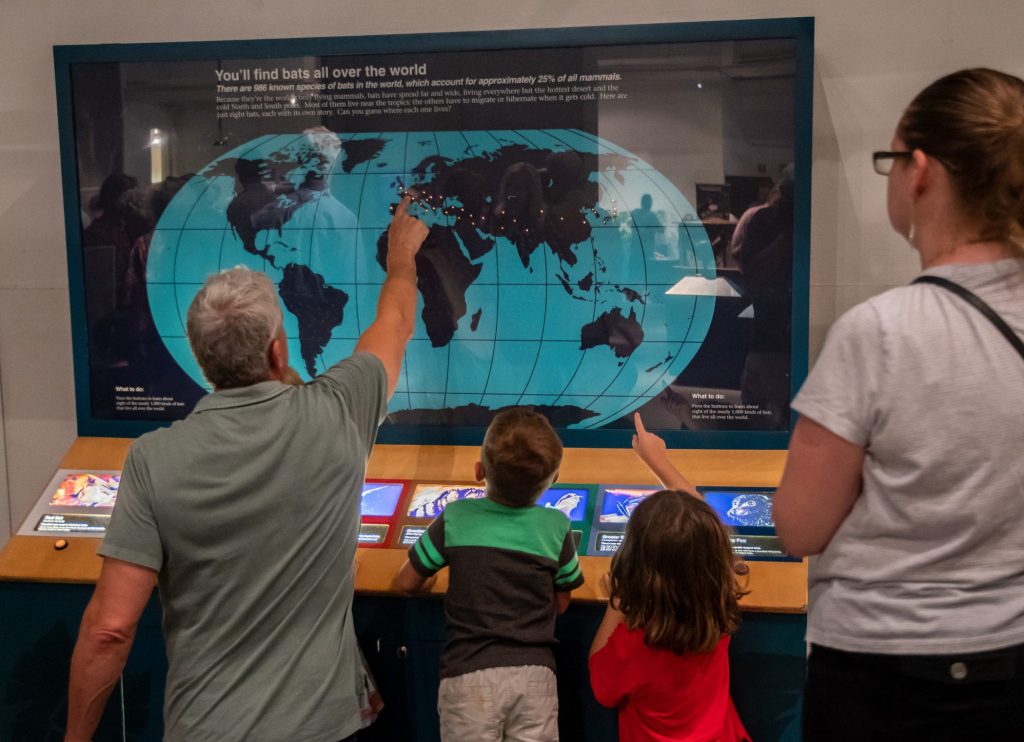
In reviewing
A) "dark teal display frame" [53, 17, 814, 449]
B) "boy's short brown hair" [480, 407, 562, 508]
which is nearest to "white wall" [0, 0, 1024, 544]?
"dark teal display frame" [53, 17, 814, 449]

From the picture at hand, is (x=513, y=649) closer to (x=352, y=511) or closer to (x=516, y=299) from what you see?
(x=352, y=511)

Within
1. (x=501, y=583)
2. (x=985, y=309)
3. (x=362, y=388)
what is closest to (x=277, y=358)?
(x=362, y=388)

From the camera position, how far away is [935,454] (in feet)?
4.47

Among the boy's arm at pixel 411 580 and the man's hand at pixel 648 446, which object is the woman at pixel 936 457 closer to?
the boy's arm at pixel 411 580

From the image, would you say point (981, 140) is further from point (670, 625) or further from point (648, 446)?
point (648, 446)

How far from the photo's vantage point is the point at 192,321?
6.62 feet

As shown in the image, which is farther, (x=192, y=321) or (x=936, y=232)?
(x=192, y=321)

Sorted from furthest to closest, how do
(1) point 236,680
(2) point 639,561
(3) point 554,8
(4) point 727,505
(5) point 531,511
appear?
(3) point 554,8, (4) point 727,505, (5) point 531,511, (2) point 639,561, (1) point 236,680

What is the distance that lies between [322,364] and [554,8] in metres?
1.43

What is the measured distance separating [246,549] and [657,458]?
52.0 inches

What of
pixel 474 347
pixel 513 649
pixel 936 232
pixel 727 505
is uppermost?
pixel 936 232

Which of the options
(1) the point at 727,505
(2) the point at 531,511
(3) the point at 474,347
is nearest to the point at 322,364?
(3) the point at 474,347

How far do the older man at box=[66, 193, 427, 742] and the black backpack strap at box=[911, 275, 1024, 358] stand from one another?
1.24 m

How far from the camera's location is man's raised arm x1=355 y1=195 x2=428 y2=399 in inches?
98.7
